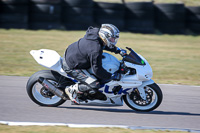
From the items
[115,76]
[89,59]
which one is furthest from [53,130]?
[115,76]

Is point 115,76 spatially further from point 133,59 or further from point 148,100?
point 148,100

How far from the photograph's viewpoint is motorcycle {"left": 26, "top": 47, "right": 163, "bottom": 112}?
18.8ft

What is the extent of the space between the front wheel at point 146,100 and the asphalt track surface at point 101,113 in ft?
0.37

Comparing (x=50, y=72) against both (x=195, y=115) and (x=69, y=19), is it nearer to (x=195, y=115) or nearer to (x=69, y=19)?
(x=195, y=115)

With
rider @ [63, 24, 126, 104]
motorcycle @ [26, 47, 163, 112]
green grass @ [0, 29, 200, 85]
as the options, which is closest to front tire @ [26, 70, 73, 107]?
motorcycle @ [26, 47, 163, 112]

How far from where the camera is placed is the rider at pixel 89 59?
5445 millimetres

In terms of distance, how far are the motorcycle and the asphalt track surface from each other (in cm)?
21

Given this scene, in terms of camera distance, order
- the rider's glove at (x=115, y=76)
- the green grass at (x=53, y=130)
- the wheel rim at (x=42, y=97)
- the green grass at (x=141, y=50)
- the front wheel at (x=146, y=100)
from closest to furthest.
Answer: the green grass at (x=53, y=130), the rider's glove at (x=115, y=76), the front wheel at (x=146, y=100), the wheel rim at (x=42, y=97), the green grass at (x=141, y=50)

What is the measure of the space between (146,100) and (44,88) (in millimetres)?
1882

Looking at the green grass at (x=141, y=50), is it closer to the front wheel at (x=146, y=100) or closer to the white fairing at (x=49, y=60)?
the front wheel at (x=146, y=100)

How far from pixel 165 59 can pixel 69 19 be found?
6.19 meters

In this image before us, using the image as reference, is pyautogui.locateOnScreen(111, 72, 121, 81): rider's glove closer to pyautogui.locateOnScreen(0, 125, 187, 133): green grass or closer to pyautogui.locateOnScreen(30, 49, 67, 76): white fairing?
pyautogui.locateOnScreen(30, 49, 67, 76): white fairing

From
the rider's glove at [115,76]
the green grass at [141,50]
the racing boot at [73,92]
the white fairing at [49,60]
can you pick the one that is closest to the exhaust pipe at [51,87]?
the racing boot at [73,92]

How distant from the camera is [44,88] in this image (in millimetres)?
5977
